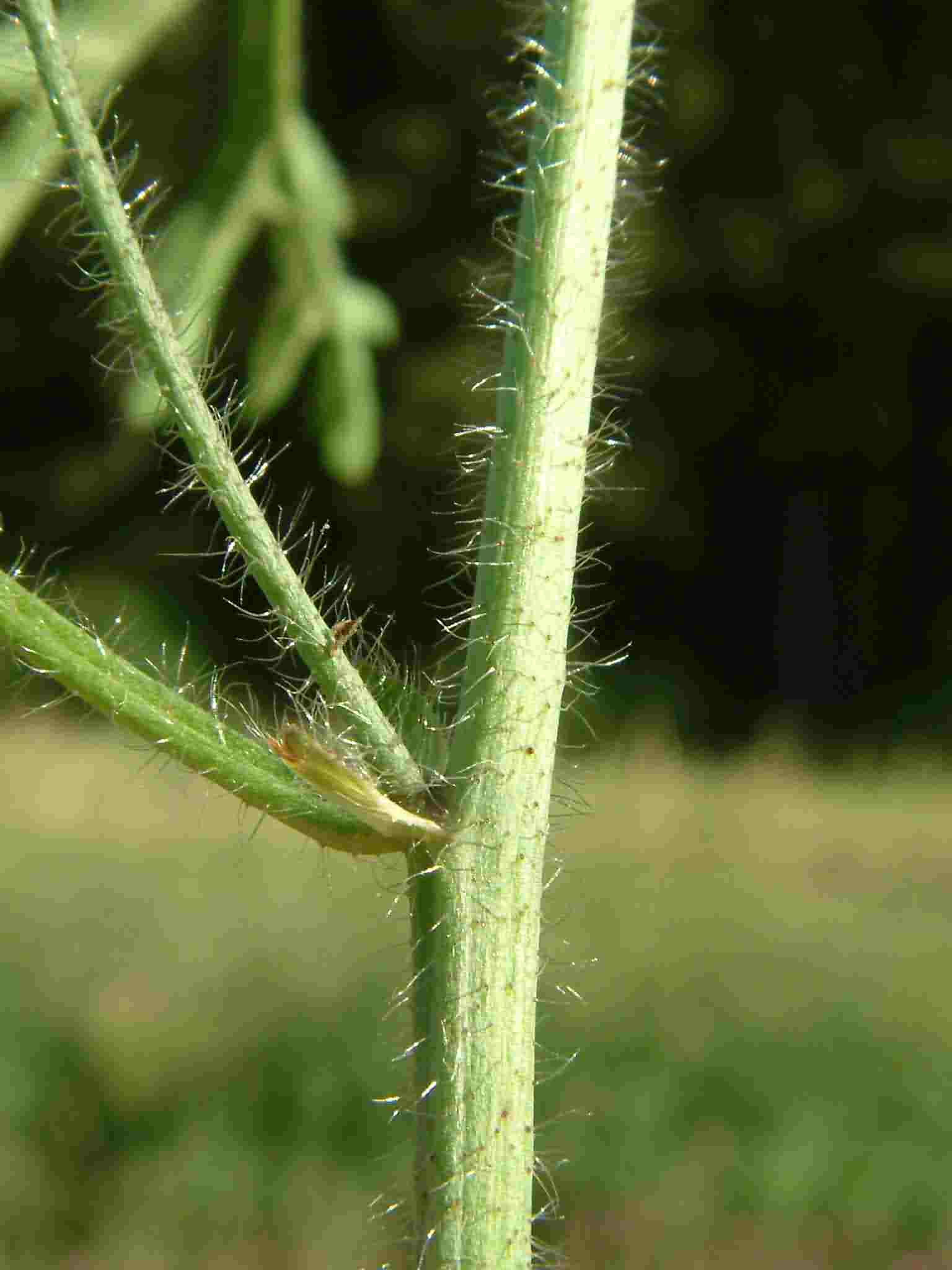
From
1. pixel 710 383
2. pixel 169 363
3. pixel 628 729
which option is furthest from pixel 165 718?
pixel 710 383

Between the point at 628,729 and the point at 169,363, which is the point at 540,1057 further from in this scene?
the point at 628,729

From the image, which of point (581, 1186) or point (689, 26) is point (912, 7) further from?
point (581, 1186)

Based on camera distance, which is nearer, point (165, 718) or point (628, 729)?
point (165, 718)

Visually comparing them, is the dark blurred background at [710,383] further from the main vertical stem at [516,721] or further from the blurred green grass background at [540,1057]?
the main vertical stem at [516,721]

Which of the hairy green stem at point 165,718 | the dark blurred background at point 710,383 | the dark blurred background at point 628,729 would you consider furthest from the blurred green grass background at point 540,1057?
the dark blurred background at point 710,383

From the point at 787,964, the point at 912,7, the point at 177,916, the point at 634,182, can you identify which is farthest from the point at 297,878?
the point at 912,7

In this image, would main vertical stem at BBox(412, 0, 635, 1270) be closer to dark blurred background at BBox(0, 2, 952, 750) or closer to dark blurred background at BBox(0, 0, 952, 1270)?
dark blurred background at BBox(0, 0, 952, 1270)

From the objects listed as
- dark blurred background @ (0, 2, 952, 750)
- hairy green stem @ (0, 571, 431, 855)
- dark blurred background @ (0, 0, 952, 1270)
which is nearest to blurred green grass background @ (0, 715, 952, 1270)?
dark blurred background @ (0, 0, 952, 1270)
